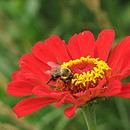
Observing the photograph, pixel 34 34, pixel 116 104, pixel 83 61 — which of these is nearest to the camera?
pixel 83 61

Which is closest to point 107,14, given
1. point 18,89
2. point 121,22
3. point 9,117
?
point 121,22

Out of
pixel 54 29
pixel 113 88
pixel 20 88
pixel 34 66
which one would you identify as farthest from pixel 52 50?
pixel 54 29

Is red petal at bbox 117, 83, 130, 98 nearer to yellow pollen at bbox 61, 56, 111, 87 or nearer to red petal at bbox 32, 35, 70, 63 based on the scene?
yellow pollen at bbox 61, 56, 111, 87

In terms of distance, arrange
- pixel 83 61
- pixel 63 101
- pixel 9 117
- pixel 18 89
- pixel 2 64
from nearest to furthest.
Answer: pixel 63 101 < pixel 18 89 < pixel 83 61 < pixel 9 117 < pixel 2 64

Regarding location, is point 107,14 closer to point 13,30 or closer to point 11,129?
point 13,30

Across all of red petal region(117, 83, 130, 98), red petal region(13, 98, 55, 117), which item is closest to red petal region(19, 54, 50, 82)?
red petal region(13, 98, 55, 117)

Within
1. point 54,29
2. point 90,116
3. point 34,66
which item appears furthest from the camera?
point 54,29

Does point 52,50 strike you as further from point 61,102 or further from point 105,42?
point 61,102
